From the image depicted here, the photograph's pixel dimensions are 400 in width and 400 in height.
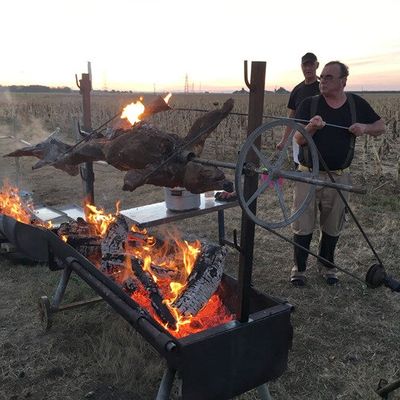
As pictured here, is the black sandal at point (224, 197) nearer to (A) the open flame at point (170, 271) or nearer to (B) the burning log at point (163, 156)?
(A) the open flame at point (170, 271)

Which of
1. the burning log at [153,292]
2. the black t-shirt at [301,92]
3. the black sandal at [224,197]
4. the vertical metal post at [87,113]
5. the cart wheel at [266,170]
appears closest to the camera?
the cart wheel at [266,170]

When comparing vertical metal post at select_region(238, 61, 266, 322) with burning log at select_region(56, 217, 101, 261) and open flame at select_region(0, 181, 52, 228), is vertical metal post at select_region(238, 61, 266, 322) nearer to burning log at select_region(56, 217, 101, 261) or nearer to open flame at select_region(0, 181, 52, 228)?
burning log at select_region(56, 217, 101, 261)

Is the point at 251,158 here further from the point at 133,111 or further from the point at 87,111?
the point at 87,111

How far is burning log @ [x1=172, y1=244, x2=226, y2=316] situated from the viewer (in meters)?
2.97

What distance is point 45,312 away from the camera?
13.4 ft

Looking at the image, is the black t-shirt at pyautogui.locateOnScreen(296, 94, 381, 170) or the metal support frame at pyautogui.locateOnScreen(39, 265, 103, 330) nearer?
the metal support frame at pyautogui.locateOnScreen(39, 265, 103, 330)

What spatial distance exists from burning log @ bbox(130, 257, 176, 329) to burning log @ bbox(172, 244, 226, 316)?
3.4 inches

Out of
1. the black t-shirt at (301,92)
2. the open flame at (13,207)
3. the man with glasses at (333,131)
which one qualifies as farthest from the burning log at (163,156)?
the black t-shirt at (301,92)

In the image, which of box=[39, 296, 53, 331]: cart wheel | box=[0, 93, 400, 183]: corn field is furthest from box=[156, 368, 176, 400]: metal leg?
box=[0, 93, 400, 183]: corn field

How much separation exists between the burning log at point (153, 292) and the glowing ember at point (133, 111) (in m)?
1.25

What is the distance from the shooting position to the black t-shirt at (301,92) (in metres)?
5.81

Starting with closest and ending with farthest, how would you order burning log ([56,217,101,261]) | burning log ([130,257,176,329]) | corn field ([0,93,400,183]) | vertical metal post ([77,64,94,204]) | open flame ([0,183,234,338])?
burning log ([130,257,176,329])
open flame ([0,183,234,338])
burning log ([56,217,101,261])
vertical metal post ([77,64,94,204])
corn field ([0,93,400,183])

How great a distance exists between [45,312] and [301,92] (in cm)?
429

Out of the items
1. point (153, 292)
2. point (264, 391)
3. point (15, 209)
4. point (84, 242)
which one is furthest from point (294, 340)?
point (15, 209)
